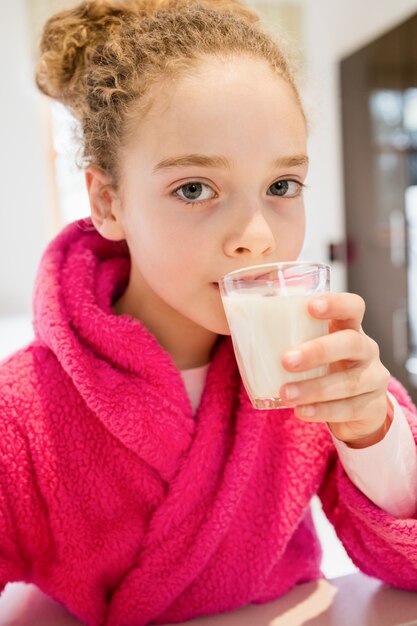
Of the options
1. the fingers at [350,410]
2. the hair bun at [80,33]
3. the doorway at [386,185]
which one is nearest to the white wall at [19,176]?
the doorway at [386,185]

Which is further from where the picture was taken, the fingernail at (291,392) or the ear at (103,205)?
the ear at (103,205)

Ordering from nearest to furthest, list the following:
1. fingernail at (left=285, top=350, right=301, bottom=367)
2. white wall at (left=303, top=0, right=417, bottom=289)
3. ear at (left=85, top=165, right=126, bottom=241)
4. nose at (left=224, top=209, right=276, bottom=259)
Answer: fingernail at (left=285, top=350, right=301, bottom=367) < nose at (left=224, top=209, right=276, bottom=259) < ear at (left=85, top=165, right=126, bottom=241) < white wall at (left=303, top=0, right=417, bottom=289)

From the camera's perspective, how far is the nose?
0.74m

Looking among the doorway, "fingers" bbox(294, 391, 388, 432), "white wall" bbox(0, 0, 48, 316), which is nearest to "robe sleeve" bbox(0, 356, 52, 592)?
"fingers" bbox(294, 391, 388, 432)

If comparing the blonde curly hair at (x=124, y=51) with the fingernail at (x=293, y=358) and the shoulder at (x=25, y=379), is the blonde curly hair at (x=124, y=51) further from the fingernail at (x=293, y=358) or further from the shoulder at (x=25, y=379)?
the fingernail at (x=293, y=358)

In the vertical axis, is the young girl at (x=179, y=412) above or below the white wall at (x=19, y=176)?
below

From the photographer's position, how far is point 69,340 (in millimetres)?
827

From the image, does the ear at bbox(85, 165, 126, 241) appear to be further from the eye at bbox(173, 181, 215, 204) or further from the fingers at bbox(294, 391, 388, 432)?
the fingers at bbox(294, 391, 388, 432)

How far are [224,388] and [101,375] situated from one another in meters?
0.19

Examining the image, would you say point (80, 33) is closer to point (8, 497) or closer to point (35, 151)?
point (8, 497)

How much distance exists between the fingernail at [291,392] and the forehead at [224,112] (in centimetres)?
29

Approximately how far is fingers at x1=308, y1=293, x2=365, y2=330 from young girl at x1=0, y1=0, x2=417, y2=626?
3 centimetres

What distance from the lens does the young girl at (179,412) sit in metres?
0.76

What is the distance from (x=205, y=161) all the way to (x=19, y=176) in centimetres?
378
